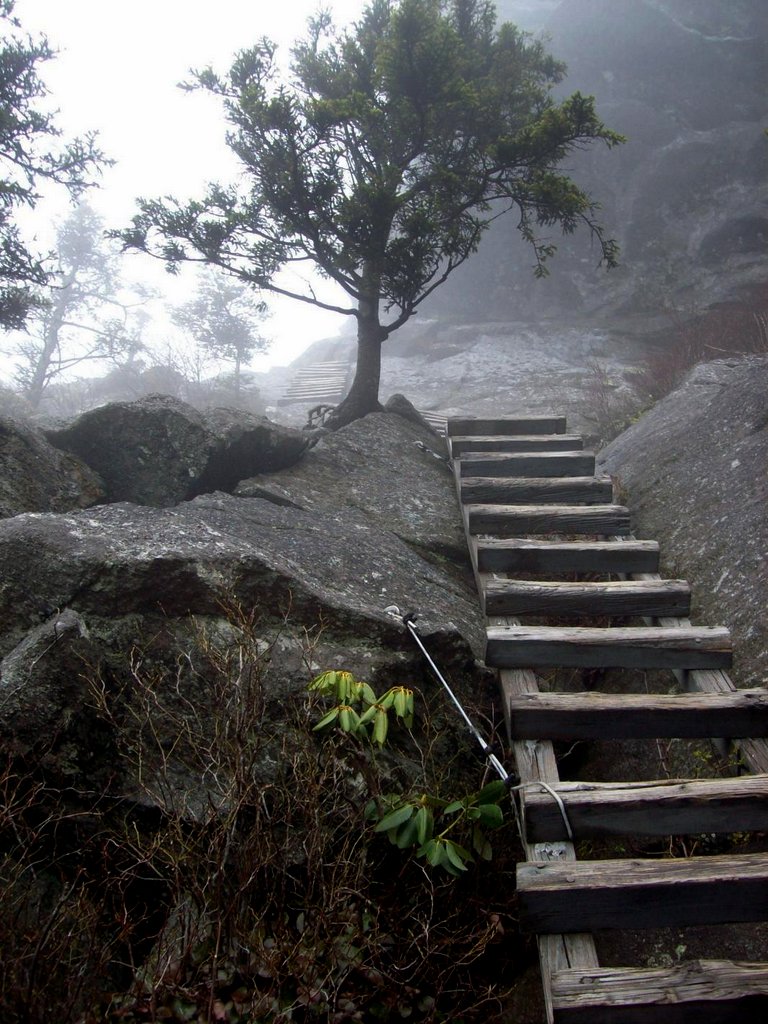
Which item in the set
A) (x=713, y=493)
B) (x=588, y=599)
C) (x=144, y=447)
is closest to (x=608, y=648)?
(x=588, y=599)

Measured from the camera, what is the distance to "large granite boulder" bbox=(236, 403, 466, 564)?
5293 millimetres

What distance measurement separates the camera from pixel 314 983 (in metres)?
2.35

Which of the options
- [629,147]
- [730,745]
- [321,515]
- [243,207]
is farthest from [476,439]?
[629,147]

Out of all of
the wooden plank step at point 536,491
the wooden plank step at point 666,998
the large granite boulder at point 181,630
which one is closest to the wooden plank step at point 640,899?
the wooden plank step at point 666,998

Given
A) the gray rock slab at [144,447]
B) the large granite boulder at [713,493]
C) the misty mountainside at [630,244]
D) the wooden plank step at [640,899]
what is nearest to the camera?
the wooden plank step at [640,899]

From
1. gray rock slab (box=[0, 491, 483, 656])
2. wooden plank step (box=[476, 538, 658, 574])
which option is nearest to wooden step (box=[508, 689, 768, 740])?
gray rock slab (box=[0, 491, 483, 656])

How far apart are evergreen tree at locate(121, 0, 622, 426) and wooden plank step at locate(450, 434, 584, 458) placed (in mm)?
1951

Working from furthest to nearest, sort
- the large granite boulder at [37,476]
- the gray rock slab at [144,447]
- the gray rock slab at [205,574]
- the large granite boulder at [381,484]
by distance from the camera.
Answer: the gray rock slab at [144,447] < the large granite boulder at [381,484] < the large granite boulder at [37,476] < the gray rock slab at [205,574]

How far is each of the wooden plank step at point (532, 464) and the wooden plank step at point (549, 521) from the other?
87 cm

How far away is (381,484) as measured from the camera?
5.96 m

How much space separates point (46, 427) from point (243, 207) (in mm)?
3915

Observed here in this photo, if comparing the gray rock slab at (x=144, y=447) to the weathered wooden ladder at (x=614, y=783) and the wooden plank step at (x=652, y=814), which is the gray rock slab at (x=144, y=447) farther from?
the wooden plank step at (x=652, y=814)

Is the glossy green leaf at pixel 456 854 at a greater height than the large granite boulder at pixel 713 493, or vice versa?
the large granite boulder at pixel 713 493

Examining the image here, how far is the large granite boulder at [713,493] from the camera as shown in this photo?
407cm
